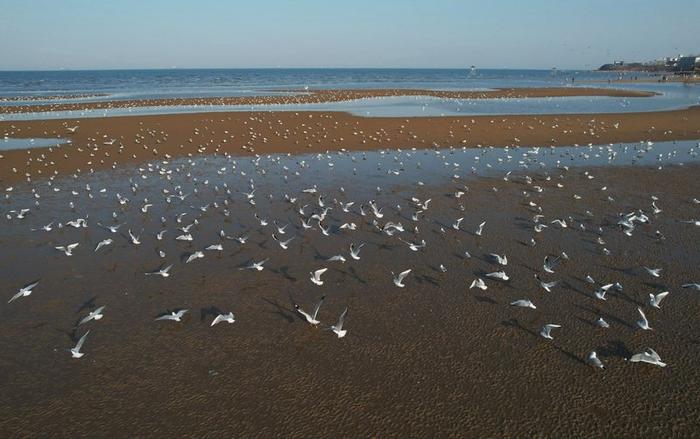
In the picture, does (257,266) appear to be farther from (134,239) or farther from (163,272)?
Result: (134,239)

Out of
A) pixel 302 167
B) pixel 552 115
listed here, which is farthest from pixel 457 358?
pixel 552 115

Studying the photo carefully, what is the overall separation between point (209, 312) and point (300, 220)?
6686 millimetres

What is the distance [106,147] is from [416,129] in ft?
71.7

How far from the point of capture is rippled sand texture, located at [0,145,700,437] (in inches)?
332

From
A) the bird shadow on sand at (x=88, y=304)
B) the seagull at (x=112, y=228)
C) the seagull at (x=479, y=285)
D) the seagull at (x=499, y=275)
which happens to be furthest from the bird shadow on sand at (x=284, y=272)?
the seagull at (x=112, y=228)

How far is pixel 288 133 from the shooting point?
3600cm

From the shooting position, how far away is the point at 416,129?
122 feet

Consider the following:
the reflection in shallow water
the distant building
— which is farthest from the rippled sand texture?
the distant building

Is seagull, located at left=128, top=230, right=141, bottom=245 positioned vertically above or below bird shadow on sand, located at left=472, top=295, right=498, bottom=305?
above

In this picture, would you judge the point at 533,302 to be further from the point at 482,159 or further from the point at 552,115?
the point at 552,115

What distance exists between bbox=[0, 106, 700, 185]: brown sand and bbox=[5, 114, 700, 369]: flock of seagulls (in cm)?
449

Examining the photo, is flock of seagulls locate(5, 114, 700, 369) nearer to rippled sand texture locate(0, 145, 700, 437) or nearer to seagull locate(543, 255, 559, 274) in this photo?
seagull locate(543, 255, 559, 274)

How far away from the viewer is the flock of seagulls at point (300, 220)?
12.1m

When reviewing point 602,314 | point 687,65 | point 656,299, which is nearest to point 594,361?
point 602,314
